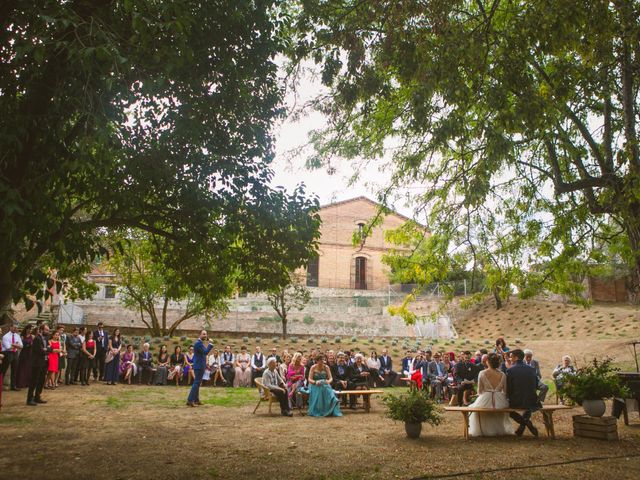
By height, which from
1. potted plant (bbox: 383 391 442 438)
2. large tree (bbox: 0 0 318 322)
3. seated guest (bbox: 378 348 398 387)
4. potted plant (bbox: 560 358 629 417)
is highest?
large tree (bbox: 0 0 318 322)

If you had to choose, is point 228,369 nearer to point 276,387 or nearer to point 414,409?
point 276,387

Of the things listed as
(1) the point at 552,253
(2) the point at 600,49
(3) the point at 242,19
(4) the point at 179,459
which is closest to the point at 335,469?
(4) the point at 179,459

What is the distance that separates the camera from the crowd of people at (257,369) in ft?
37.5

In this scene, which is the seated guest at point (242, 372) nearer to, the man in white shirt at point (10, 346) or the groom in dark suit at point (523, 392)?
the man in white shirt at point (10, 346)

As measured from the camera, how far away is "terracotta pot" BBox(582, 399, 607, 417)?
27.3ft

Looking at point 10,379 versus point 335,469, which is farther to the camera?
point 10,379

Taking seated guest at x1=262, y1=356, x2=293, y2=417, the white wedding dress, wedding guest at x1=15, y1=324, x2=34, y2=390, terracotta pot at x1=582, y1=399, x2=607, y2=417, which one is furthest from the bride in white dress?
wedding guest at x1=15, y1=324, x2=34, y2=390

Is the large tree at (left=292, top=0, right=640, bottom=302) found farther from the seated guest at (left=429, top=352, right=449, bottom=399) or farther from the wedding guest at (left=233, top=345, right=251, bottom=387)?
the wedding guest at (left=233, top=345, right=251, bottom=387)

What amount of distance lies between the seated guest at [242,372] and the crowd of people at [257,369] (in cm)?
4

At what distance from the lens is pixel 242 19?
7109mm

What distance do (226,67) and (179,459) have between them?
18.0ft

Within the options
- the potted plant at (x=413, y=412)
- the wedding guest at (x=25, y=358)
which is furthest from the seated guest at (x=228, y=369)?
the potted plant at (x=413, y=412)

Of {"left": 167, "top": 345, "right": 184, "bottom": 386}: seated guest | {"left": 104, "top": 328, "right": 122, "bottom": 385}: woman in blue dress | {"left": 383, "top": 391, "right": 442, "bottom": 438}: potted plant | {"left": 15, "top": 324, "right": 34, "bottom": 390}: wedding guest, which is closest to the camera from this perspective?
{"left": 383, "top": 391, "right": 442, "bottom": 438}: potted plant

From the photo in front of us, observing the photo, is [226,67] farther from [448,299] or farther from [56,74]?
[448,299]
